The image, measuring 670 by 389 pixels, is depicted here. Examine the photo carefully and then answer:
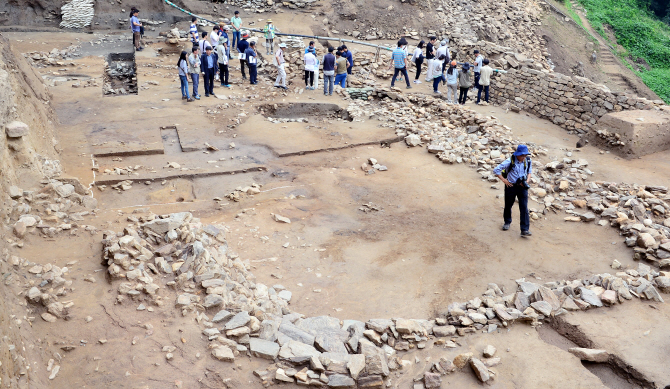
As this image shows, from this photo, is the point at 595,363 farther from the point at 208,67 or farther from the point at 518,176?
the point at 208,67

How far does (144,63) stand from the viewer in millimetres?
16188

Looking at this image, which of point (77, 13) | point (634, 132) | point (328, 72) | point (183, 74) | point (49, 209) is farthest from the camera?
point (77, 13)

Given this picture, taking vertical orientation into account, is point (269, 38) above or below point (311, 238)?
above

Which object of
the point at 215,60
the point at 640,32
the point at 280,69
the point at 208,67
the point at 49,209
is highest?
the point at 640,32

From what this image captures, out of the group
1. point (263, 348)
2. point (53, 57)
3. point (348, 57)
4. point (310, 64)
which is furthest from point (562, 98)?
point (53, 57)

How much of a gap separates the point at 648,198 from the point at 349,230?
5.16 metres

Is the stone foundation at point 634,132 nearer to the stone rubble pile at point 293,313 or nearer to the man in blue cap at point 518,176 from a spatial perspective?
the man in blue cap at point 518,176

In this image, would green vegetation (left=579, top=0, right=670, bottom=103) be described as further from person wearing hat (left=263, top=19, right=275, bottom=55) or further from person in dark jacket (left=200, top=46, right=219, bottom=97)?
person in dark jacket (left=200, top=46, right=219, bottom=97)

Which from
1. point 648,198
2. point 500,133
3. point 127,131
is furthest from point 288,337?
point 500,133

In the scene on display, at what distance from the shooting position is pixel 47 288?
16.7 feet

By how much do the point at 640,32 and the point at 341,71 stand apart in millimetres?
19507

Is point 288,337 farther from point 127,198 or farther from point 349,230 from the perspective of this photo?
point 127,198

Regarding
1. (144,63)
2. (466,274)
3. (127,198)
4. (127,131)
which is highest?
(144,63)

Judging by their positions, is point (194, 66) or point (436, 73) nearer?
point (194, 66)
